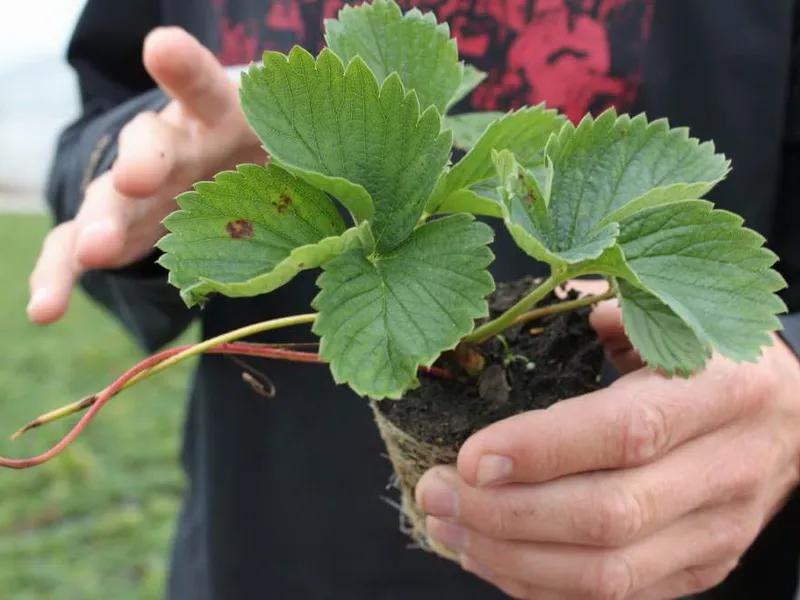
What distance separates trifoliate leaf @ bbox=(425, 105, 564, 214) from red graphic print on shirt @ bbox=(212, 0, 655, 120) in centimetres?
38

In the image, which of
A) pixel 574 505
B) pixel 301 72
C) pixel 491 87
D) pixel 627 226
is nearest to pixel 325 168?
pixel 301 72

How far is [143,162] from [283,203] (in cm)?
20

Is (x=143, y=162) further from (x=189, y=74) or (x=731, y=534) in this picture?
(x=731, y=534)

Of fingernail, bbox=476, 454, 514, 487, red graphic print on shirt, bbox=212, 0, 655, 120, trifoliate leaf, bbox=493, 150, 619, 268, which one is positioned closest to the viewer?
trifoliate leaf, bbox=493, 150, 619, 268

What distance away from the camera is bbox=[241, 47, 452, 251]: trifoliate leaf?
395 mm

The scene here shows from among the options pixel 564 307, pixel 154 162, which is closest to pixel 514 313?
pixel 564 307

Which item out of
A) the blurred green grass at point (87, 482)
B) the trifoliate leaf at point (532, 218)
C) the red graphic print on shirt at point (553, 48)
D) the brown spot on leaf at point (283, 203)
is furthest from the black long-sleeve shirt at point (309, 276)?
the blurred green grass at point (87, 482)

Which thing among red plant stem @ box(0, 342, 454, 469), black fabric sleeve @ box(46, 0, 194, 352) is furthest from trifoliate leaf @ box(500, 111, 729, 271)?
black fabric sleeve @ box(46, 0, 194, 352)

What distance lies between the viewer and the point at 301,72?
397mm

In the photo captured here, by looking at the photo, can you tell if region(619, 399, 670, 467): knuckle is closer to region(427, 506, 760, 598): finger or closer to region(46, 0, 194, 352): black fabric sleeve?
region(427, 506, 760, 598): finger

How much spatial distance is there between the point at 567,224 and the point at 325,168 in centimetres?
13

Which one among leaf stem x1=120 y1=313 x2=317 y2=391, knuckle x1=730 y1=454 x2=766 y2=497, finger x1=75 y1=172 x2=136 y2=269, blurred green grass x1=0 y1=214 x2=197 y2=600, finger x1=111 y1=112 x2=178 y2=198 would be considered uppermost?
finger x1=111 y1=112 x2=178 y2=198

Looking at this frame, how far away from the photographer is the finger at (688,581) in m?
0.60

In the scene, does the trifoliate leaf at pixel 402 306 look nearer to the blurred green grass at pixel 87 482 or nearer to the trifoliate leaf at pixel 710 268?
the trifoliate leaf at pixel 710 268
